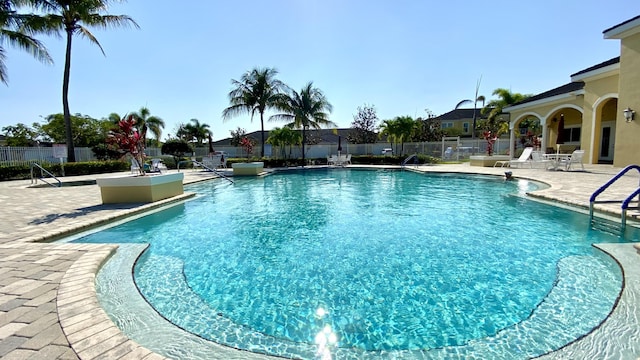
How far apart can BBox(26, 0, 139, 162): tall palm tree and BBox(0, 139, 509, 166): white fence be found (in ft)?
8.26

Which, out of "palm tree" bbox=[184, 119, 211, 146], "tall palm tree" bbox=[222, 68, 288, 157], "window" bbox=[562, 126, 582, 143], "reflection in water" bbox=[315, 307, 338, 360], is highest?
"tall palm tree" bbox=[222, 68, 288, 157]

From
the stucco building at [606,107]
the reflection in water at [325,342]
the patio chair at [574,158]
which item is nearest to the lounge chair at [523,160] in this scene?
the stucco building at [606,107]

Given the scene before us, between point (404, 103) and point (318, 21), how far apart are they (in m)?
19.5

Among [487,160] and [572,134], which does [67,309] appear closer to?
[487,160]

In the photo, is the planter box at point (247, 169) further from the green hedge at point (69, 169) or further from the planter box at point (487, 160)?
the planter box at point (487, 160)

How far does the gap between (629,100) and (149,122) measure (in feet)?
132

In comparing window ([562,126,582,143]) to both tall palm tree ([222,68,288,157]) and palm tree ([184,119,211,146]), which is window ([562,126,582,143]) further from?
palm tree ([184,119,211,146])

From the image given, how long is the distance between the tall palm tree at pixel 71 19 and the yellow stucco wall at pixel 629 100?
86.8 ft

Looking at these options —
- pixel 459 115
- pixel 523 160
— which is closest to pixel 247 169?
pixel 523 160

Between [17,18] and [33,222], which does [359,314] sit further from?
[17,18]

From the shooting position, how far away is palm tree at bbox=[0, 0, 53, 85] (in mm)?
15453

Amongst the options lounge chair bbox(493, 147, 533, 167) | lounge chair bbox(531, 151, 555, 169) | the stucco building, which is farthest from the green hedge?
the stucco building

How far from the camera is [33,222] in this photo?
5.73 meters

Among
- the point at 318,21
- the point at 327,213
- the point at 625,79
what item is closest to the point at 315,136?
the point at 318,21
